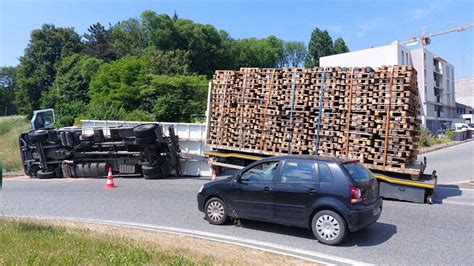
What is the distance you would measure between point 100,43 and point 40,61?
949 centimetres

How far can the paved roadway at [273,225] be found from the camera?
6664 millimetres

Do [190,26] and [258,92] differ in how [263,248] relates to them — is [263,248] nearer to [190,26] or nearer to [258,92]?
→ [258,92]

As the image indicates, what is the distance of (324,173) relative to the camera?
7.29 meters

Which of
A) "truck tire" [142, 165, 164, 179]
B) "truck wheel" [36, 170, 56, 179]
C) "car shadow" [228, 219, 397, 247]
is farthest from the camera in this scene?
"truck wheel" [36, 170, 56, 179]

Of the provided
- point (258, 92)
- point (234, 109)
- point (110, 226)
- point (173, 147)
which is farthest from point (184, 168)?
point (110, 226)

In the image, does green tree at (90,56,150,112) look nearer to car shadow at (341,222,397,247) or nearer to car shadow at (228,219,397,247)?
car shadow at (228,219,397,247)

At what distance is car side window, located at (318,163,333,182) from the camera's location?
7219 millimetres

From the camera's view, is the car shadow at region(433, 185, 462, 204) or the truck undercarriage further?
the truck undercarriage

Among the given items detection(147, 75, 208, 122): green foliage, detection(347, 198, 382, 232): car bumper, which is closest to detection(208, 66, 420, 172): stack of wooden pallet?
detection(347, 198, 382, 232): car bumper

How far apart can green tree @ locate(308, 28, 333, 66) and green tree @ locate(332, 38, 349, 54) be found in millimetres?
1871

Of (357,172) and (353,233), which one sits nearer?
(357,172)

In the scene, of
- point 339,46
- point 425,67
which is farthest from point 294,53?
point 425,67

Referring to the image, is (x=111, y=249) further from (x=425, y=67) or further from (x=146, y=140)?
(x=425, y=67)

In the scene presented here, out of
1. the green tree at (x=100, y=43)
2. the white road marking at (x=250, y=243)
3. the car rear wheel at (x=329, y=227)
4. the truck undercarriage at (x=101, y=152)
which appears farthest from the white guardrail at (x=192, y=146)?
the green tree at (x=100, y=43)
